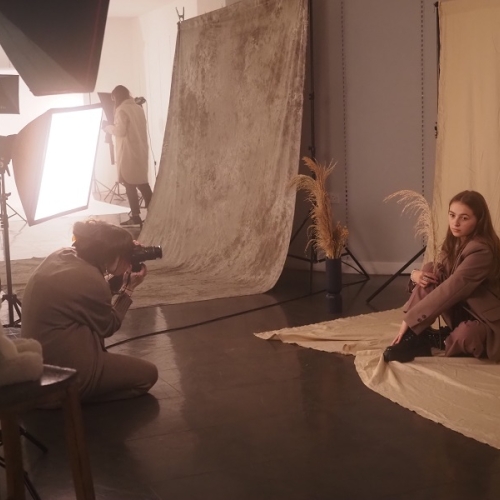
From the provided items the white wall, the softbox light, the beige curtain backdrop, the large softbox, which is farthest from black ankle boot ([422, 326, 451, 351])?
the large softbox

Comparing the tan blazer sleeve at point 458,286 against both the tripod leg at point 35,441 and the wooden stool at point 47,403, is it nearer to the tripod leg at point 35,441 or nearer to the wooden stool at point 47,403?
the tripod leg at point 35,441

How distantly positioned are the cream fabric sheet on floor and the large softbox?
1.87m

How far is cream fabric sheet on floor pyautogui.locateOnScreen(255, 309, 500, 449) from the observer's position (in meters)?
3.08

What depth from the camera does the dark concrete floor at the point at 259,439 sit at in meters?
2.58

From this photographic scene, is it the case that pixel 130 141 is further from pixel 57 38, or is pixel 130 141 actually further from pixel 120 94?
pixel 57 38

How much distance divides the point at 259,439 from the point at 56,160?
5.20 ft

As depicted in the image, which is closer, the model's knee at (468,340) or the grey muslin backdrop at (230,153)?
the model's knee at (468,340)

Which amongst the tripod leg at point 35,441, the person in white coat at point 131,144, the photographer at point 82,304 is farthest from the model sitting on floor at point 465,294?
the person in white coat at point 131,144

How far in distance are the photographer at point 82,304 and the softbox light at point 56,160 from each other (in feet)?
1.39

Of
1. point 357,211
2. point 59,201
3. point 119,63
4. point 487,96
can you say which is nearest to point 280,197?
point 357,211

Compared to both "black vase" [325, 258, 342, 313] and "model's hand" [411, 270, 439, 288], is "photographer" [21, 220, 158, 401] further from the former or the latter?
"black vase" [325, 258, 342, 313]

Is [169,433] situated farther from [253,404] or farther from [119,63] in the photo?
[119,63]

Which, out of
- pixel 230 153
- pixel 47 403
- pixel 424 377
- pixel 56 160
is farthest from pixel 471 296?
pixel 230 153

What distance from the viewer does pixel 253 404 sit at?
336cm
